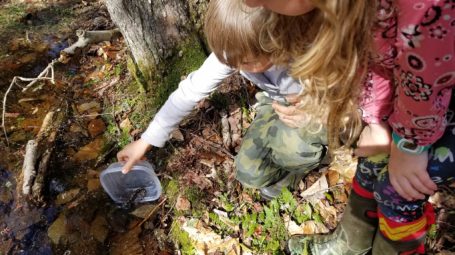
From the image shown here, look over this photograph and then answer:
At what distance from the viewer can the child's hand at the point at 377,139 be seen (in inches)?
65.5

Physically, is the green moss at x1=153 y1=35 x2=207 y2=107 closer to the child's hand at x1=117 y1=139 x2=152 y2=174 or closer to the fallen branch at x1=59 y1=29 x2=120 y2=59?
the child's hand at x1=117 y1=139 x2=152 y2=174

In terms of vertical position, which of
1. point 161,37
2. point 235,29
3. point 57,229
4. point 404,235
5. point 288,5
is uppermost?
point 288,5

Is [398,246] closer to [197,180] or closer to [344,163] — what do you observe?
[344,163]

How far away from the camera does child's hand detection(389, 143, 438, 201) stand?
1.42m

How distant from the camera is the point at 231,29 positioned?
148cm

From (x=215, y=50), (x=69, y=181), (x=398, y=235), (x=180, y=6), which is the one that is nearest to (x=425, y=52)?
(x=215, y=50)

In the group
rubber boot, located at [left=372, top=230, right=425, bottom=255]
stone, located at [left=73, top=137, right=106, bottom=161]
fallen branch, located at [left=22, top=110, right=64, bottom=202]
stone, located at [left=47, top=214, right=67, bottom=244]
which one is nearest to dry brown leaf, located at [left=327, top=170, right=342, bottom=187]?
rubber boot, located at [left=372, top=230, right=425, bottom=255]

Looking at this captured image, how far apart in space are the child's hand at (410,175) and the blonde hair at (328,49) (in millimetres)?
252

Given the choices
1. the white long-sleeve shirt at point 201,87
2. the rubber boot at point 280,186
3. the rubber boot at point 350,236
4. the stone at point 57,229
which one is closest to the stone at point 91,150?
the stone at point 57,229

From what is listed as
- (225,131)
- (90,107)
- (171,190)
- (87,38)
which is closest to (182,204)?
(171,190)

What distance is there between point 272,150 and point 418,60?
1286 millimetres

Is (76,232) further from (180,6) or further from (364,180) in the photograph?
(364,180)

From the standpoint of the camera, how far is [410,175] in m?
1.46

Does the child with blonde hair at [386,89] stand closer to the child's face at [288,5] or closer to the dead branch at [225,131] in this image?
the child's face at [288,5]
